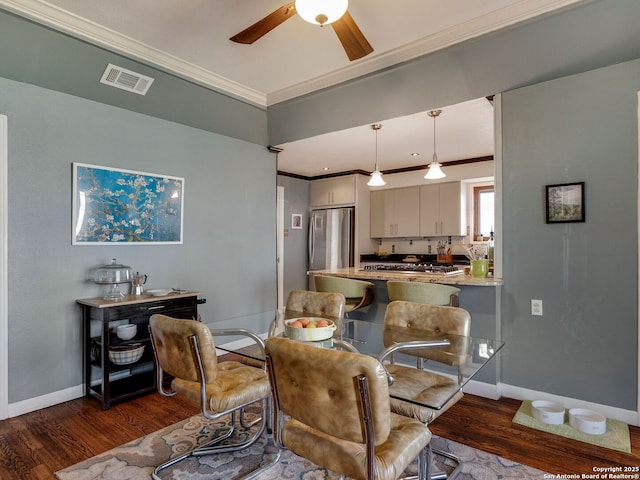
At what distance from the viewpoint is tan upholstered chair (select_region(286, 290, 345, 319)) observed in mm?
2807

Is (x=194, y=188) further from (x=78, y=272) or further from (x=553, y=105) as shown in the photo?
(x=553, y=105)

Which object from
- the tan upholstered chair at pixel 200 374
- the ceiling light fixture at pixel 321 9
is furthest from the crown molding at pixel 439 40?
the tan upholstered chair at pixel 200 374

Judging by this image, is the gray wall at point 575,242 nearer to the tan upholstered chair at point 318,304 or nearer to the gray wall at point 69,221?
the tan upholstered chair at point 318,304

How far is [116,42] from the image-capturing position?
2.87 meters

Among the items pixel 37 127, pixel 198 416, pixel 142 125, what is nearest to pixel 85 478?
pixel 198 416

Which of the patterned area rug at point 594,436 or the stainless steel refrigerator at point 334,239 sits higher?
the stainless steel refrigerator at point 334,239

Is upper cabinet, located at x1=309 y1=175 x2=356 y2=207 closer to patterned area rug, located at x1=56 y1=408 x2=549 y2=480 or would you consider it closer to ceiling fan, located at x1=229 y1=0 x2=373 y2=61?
ceiling fan, located at x1=229 y1=0 x2=373 y2=61

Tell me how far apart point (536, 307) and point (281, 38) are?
2.81 meters

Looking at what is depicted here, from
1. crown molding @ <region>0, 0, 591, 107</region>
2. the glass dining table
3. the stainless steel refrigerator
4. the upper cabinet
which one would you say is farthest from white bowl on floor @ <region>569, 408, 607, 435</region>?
the upper cabinet

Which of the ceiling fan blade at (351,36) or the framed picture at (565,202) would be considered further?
the framed picture at (565,202)

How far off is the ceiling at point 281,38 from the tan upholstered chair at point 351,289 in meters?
1.58

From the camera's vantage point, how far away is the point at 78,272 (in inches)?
121

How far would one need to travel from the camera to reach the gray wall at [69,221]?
277 cm

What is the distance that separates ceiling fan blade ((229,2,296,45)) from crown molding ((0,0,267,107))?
1127 mm
